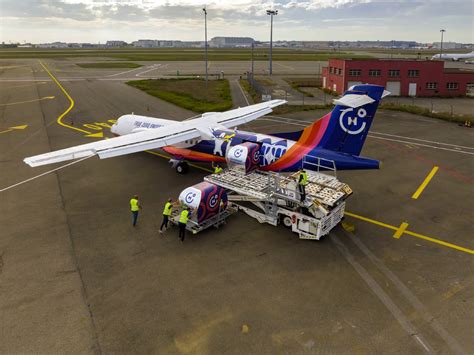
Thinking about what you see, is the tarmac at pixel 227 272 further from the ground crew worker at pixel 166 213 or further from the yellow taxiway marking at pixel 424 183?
the ground crew worker at pixel 166 213

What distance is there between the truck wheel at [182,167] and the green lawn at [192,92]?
24.8 m

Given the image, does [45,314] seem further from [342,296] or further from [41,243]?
[342,296]

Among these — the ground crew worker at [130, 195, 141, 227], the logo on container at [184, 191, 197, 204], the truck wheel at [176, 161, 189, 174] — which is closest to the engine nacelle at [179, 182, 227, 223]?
the logo on container at [184, 191, 197, 204]

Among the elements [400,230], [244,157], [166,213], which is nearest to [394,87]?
[400,230]

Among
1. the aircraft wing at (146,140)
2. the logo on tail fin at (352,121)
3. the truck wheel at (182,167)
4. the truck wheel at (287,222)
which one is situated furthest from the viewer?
the truck wheel at (182,167)

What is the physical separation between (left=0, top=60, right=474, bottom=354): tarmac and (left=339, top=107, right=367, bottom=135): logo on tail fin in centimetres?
544

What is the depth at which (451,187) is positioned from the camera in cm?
2662

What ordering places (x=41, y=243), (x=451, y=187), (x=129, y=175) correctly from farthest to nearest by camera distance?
(x=129, y=175) < (x=451, y=187) < (x=41, y=243)

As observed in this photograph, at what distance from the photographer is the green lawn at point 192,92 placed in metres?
56.2

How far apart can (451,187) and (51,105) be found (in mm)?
58466

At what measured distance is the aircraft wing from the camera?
19.5m

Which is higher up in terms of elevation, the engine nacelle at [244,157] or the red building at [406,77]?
the red building at [406,77]

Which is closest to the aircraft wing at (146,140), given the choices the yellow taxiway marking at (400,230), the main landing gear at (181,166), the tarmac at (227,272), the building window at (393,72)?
the main landing gear at (181,166)

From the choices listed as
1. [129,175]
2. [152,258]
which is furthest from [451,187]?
[129,175]
